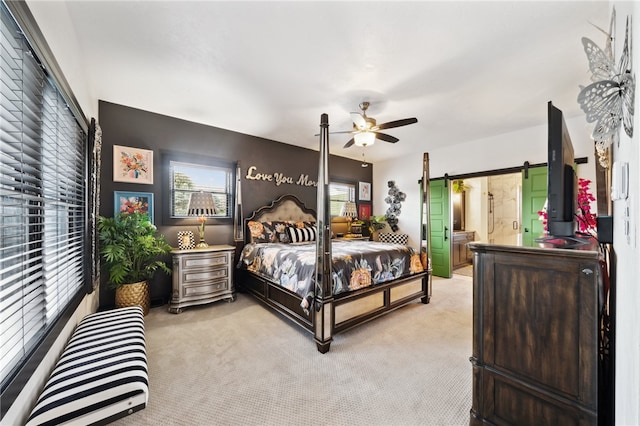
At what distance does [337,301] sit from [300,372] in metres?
0.72

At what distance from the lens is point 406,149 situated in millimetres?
5316

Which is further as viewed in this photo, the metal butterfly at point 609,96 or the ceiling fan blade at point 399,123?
the ceiling fan blade at point 399,123

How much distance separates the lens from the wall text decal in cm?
439

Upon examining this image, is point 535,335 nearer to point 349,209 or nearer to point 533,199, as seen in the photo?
point 533,199

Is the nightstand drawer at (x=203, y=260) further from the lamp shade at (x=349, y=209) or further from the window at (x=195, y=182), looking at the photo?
the lamp shade at (x=349, y=209)

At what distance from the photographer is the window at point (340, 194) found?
581cm

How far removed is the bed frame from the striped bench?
1.41m

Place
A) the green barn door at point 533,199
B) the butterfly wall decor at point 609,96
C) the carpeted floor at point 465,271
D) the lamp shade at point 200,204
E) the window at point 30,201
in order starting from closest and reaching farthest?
the butterfly wall decor at point 609,96, the window at point 30,201, the lamp shade at point 200,204, the green barn door at point 533,199, the carpeted floor at point 465,271

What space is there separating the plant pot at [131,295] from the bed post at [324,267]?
7.16ft

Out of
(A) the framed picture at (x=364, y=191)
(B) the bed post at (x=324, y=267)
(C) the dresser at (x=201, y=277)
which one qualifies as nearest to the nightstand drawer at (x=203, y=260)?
(C) the dresser at (x=201, y=277)

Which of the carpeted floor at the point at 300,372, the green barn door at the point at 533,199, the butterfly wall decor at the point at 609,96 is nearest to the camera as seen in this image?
the butterfly wall decor at the point at 609,96

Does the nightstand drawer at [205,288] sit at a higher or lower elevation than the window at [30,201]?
lower

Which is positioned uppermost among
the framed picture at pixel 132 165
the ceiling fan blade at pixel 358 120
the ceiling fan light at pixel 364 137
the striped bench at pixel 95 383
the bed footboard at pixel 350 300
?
the ceiling fan blade at pixel 358 120

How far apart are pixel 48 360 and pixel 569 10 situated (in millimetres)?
3990
